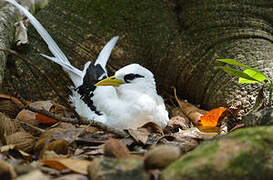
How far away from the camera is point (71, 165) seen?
1611mm

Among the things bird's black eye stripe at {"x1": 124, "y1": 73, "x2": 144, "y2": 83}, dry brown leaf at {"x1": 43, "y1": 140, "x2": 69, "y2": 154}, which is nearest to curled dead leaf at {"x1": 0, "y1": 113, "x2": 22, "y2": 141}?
dry brown leaf at {"x1": 43, "y1": 140, "x2": 69, "y2": 154}

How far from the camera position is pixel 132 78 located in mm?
3586

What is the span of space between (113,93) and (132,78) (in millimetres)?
372

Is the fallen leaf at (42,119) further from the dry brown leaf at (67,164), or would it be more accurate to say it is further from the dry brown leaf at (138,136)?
the dry brown leaf at (67,164)

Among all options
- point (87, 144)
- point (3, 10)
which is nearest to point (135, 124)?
point (87, 144)

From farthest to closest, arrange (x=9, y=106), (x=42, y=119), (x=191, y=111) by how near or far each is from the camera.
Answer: (x=191, y=111) < (x=9, y=106) < (x=42, y=119)

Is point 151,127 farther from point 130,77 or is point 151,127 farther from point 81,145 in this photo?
point 81,145

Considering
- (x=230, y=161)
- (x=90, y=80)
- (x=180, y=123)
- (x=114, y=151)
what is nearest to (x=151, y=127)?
(x=180, y=123)

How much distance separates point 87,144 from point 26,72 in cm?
193

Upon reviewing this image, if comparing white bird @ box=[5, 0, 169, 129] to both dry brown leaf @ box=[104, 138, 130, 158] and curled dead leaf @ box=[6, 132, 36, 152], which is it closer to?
curled dead leaf @ box=[6, 132, 36, 152]

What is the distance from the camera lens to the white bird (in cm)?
323

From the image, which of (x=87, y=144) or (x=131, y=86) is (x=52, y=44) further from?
(x=87, y=144)

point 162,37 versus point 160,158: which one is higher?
point 162,37

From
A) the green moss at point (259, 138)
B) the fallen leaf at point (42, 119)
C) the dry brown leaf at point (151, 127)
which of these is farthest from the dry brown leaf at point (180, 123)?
the green moss at point (259, 138)
